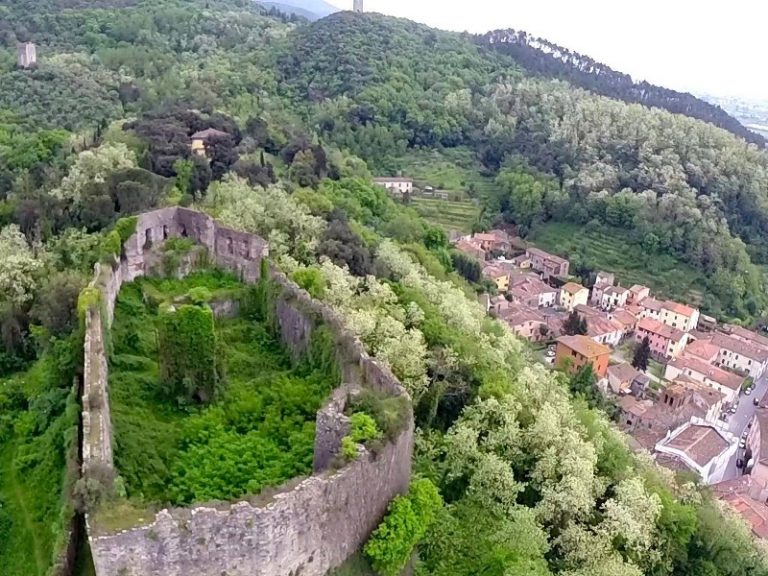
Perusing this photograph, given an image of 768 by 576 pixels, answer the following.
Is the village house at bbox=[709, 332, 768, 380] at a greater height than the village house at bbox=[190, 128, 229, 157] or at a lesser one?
lesser

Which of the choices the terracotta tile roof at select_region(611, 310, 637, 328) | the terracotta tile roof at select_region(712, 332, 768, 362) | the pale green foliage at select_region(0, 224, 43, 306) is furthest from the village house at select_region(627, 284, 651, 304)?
the pale green foliage at select_region(0, 224, 43, 306)

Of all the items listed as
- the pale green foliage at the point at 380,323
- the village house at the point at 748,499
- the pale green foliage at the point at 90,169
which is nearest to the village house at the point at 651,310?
the village house at the point at 748,499

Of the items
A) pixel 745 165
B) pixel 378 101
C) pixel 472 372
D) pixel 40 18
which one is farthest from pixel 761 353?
pixel 40 18

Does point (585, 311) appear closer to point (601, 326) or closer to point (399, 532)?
point (601, 326)

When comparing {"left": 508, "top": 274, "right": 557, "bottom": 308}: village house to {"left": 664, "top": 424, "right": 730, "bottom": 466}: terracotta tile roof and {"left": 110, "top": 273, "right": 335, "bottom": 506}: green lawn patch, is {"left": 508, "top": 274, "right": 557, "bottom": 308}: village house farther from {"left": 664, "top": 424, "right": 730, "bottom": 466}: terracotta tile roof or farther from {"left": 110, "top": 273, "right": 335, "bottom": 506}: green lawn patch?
{"left": 110, "top": 273, "right": 335, "bottom": 506}: green lawn patch

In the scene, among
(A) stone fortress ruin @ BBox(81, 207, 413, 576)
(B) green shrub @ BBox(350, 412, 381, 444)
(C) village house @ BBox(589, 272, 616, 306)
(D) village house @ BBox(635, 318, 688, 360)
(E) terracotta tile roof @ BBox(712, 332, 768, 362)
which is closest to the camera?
(A) stone fortress ruin @ BBox(81, 207, 413, 576)

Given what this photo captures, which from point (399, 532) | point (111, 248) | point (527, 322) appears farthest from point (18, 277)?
point (527, 322)

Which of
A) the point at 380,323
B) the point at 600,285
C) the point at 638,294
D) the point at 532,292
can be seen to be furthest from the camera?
the point at 600,285

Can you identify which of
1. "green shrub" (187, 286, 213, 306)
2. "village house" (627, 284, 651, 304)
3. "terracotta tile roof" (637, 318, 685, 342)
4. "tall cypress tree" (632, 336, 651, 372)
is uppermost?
"green shrub" (187, 286, 213, 306)
